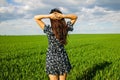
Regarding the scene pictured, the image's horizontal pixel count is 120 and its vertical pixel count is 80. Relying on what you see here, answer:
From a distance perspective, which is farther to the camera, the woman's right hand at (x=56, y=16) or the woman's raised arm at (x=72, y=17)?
the woman's raised arm at (x=72, y=17)

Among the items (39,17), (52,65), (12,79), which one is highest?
(39,17)

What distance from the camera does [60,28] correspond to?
5.46 metres

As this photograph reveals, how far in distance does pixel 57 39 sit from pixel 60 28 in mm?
302

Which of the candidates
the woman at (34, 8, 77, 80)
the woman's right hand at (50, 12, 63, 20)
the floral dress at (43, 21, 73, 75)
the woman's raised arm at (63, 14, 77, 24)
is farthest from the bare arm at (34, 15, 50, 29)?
the woman's raised arm at (63, 14, 77, 24)

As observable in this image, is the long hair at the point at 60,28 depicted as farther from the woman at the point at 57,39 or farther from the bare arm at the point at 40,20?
the bare arm at the point at 40,20

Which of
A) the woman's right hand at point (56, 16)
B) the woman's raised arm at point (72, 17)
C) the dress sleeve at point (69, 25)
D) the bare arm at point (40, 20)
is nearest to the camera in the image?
the woman's right hand at point (56, 16)

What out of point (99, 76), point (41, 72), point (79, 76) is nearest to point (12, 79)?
point (41, 72)

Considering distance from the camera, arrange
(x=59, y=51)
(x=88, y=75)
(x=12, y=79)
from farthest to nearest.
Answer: (x=88, y=75), (x=12, y=79), (x=59, y=51)

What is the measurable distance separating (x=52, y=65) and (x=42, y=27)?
2.75 feet

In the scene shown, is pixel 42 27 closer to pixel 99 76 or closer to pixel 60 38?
pixel 60 38

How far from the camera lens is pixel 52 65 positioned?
19.2 ft

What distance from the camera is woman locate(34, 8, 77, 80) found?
5446 mm

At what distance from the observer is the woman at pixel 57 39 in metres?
5.45

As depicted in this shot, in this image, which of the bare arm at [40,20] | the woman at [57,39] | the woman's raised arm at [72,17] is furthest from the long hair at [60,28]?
the bare arm at [40,20]
